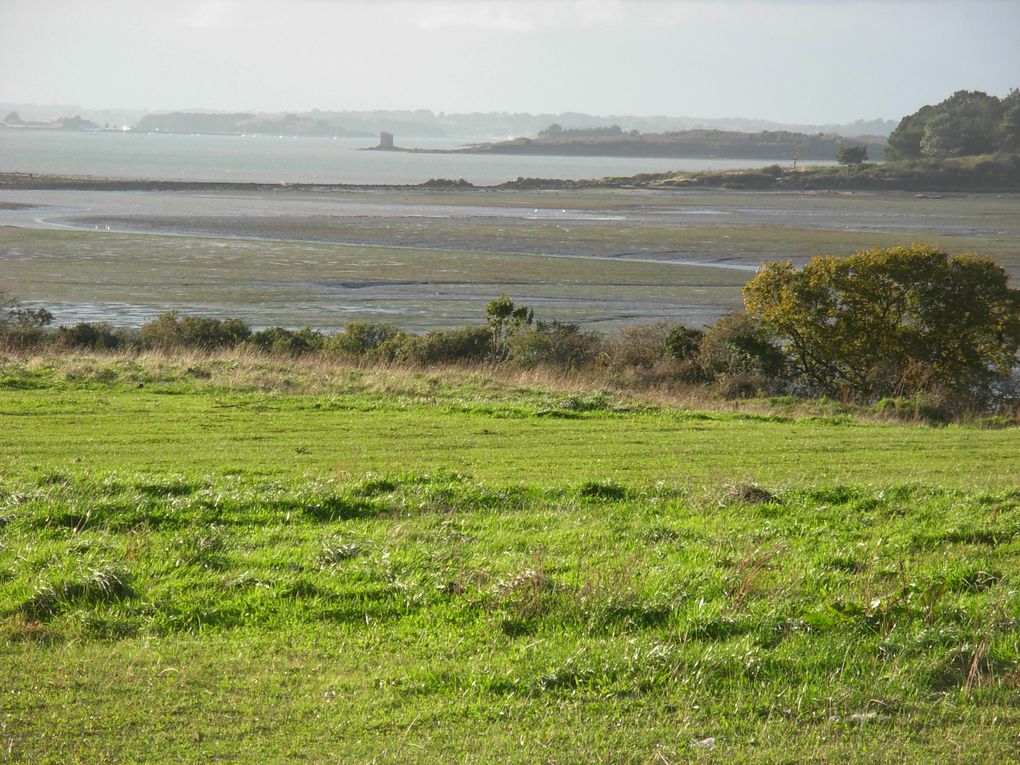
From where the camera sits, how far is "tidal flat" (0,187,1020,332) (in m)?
45.9

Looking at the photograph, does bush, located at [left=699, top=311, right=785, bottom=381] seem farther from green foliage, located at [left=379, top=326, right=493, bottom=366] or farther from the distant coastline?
the distant coastline

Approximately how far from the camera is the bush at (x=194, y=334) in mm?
31938

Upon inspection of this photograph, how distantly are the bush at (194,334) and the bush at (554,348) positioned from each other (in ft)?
26.3

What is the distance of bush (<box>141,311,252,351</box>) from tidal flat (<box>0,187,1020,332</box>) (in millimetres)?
8133

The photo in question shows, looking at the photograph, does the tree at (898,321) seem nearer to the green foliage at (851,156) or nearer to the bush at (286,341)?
the bush at (286,341)

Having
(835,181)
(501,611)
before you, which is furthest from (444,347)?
(835,181)

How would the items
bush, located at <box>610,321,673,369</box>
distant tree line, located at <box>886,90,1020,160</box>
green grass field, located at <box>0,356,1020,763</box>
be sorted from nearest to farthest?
green grass field, located at <box>0,356,1020,763</box> → bush, located at <box>610,321,673,369</box> → distant tree line, located at <box>886,90,1020,160</box>

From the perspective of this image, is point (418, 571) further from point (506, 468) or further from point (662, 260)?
point (662, 260)

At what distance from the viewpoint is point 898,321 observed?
27.7 metres

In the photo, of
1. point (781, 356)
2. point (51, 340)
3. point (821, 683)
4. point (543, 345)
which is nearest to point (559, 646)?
point (821, 683)

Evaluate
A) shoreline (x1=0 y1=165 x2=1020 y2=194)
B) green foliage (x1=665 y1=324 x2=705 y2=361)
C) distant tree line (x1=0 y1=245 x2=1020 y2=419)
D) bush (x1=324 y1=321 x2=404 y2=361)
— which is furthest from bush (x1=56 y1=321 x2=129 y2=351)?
shoreline (x1=0 y1=165 x2=1020 y2=194)

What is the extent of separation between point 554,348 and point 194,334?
10.7 meters

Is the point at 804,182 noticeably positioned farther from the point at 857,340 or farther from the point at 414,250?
the point at 857,340

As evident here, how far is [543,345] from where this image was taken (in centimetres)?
3086
